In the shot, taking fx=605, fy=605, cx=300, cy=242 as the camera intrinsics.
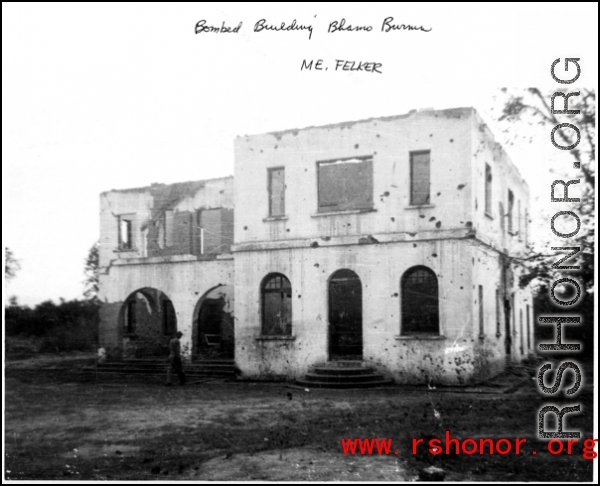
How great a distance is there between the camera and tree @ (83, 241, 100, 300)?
18.3 metres

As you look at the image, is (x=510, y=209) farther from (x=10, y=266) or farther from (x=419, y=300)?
(x=10, y=266)

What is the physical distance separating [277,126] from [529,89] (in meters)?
4.91

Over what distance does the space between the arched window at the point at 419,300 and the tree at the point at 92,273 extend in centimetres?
920

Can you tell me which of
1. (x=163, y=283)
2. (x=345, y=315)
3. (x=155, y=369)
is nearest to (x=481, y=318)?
(x=345, y=315)

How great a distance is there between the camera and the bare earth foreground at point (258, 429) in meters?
7.59

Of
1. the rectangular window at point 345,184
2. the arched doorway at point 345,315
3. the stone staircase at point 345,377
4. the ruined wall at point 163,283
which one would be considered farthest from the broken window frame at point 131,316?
the rectangular window at point 345,184

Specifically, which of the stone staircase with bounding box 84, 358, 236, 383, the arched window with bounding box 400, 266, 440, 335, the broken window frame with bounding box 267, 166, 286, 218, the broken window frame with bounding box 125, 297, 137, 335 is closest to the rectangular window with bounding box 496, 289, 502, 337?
the arched window with bounding box 400, 266, 440, 335

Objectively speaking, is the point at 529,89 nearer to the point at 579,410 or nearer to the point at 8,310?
the point at 579,410

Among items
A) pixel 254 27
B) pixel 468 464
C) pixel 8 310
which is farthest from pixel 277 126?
pixel 468 464

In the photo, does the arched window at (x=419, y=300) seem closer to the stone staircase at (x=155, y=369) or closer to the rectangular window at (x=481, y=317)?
the rectangular window at (x=481, y=317)

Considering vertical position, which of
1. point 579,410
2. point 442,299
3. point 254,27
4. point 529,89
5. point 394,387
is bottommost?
point 394,387

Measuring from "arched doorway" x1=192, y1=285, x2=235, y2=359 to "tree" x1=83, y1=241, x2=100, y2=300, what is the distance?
3402 mm

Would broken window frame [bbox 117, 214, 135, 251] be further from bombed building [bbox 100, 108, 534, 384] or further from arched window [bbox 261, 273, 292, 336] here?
arched window [bbox 261, 273, 292, 336]

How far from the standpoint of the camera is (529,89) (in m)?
8.95
